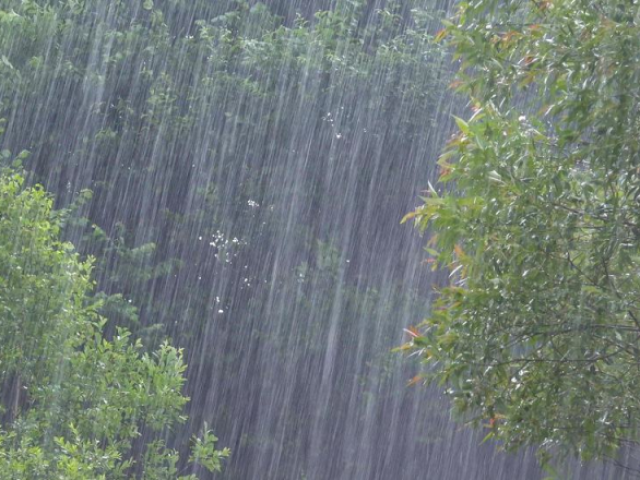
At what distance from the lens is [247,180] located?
13.2m

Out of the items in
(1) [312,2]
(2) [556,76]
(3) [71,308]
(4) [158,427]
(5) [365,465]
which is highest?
(1) [312,2]

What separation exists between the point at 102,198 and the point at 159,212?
765 mm

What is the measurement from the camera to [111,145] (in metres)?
12.6

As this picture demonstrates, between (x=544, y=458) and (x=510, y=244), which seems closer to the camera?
(x=510, y=244)

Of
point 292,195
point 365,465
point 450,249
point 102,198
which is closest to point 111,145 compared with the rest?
point 102,198

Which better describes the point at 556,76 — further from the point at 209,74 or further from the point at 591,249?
the point at 209,74

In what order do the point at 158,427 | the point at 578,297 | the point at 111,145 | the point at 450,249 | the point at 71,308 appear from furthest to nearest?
the point at 111,145
the point at 158,427
the point at 71,308
the point at 450,249
the point at 578,297

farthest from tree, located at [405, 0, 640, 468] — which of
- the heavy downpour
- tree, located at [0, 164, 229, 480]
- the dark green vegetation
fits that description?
the dark green vegetation

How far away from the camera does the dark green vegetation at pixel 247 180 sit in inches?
487

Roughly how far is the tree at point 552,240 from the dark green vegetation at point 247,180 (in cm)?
744

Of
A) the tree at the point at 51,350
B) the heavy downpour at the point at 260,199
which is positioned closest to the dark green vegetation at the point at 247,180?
the heavy downpour at the point at 260,199

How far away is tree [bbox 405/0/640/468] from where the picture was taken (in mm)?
4344

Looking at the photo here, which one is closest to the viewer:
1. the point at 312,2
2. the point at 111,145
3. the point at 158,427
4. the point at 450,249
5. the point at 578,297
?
the point at 578,297

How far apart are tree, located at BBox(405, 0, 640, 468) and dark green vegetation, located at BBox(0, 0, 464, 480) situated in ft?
24.4
